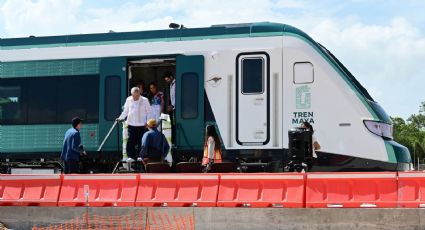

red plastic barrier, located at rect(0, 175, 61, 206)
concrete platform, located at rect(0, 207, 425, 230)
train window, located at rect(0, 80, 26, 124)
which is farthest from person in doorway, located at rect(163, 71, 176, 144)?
train window, located at rect(0, 80, 26, 124)

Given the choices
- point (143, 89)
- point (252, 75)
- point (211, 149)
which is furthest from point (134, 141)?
point (252, 75)

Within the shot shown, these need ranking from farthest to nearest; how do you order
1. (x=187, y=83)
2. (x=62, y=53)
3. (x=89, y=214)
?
(x=62, y=53) → (x=187, y=83) → (x=89, y=214)

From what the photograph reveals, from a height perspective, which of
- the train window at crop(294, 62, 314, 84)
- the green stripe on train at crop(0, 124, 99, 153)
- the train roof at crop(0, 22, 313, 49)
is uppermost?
the train roof at crop(0, 22, 313, 49)

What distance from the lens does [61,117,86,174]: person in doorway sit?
42.9 ft

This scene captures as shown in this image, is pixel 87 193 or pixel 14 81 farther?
pixel 14 81

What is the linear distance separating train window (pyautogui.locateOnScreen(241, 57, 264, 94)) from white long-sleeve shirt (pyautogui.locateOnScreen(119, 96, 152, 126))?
80.6 inches

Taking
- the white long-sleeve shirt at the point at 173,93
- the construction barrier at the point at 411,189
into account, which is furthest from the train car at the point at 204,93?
the construction barrier at the point at 411,189

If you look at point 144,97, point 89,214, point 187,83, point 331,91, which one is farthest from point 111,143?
point 331,91

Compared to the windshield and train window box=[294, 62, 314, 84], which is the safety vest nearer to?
train window box=[294, 62, 314, 84]

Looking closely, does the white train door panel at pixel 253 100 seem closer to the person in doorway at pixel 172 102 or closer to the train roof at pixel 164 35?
the train roof at pixel 164 35

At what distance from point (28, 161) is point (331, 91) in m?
6.69

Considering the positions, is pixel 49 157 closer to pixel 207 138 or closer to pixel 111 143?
pixel 111 143

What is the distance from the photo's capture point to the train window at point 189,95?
13539mm

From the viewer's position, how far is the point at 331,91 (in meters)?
12.9
